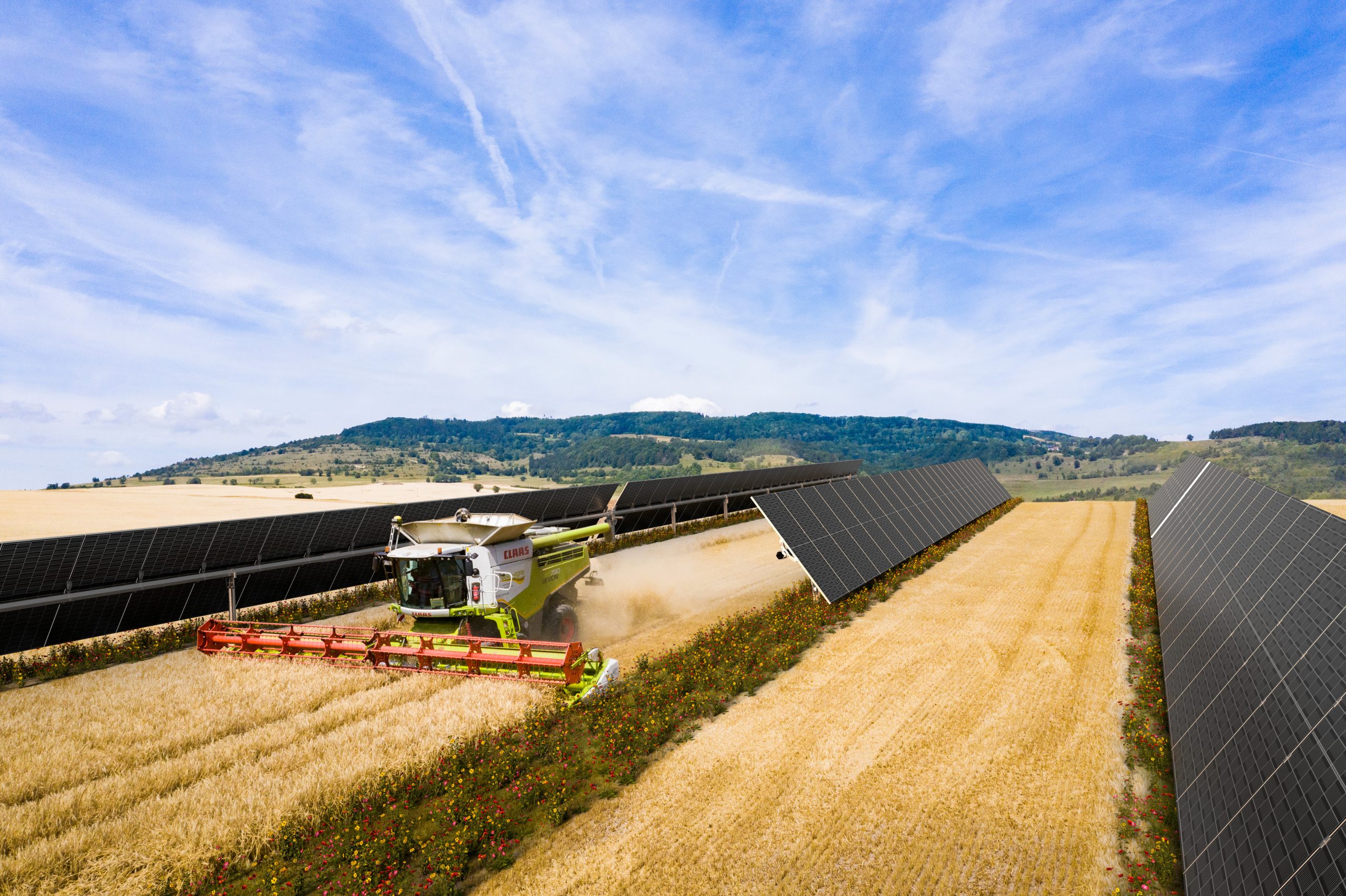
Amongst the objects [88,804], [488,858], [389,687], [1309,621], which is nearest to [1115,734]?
[1309,621]

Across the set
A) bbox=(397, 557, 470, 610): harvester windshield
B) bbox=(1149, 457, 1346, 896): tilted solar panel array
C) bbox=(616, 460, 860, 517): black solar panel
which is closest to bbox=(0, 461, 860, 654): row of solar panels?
bbox=(397, 557, 470, 610): harvester windshield

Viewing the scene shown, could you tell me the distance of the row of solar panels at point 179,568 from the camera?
14680mm

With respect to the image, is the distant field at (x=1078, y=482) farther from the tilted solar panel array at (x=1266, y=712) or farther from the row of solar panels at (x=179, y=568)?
the row of solar panels at (x=179, y=568)

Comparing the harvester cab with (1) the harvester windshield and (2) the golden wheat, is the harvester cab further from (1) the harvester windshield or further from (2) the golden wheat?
(2) the golden wheat

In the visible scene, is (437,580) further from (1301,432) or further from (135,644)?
(1301,432)

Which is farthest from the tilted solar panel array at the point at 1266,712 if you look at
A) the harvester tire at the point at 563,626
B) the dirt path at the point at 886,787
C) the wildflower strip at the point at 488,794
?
the harvester tire at the point at 563,626

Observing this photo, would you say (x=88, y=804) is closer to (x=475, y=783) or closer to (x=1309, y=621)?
(x=475, y=783)

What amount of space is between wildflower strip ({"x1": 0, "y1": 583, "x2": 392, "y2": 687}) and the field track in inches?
24.6

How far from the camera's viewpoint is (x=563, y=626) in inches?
671

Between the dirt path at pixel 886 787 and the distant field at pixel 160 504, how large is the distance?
69.6 ft

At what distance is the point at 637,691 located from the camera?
12641 millimetres

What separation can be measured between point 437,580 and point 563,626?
157 inches

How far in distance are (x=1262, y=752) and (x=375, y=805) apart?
34.9 ft

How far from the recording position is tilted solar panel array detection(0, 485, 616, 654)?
14.7 meters
